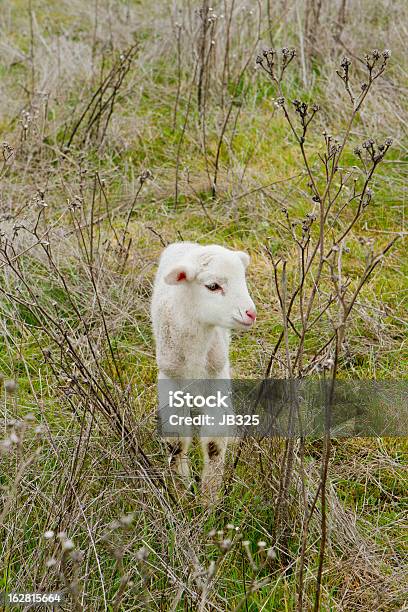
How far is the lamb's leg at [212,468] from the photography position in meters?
2.93

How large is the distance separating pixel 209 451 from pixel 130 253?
5.69 feet

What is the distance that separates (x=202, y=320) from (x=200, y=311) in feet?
0.13

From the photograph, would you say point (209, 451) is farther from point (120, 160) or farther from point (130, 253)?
point (120, 160)

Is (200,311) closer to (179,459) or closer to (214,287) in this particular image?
(214,287)

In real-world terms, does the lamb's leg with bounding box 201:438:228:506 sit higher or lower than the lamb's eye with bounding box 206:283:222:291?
lower

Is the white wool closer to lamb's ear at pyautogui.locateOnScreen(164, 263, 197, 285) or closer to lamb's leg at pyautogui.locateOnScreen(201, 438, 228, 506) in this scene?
lamb's ear at pyautogui.locateOnScreen(164, 263, 197, 285)

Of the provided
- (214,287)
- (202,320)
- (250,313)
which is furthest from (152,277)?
(250,313)

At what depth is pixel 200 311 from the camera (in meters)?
2.95

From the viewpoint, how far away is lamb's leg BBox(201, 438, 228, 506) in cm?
293

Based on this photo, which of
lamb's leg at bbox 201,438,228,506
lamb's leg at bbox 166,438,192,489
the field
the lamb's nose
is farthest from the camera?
Answer: lamb's leg at bbox 166,438,192,489

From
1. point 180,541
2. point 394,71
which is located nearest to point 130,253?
point 180,541

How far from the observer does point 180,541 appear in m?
2.50

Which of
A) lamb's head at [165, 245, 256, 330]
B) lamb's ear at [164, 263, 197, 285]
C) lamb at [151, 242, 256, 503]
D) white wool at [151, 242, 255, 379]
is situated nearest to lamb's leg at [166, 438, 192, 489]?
lamb at [151, 242, 256, 503]

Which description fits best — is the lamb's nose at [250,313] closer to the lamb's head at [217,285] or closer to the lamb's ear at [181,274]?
the lamb's head at [217,285]
